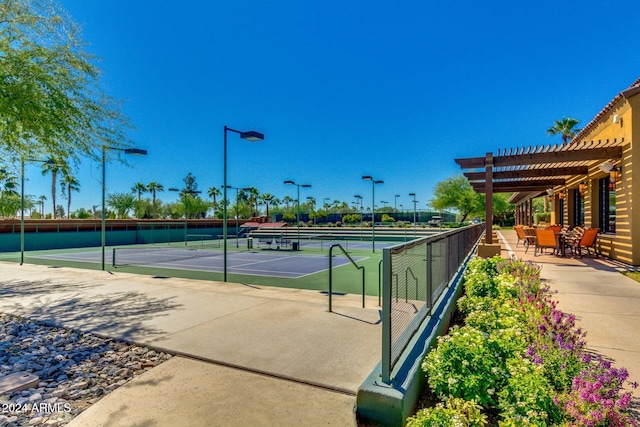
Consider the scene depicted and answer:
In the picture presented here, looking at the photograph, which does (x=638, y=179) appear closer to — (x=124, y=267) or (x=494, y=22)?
(x=494, y=22)

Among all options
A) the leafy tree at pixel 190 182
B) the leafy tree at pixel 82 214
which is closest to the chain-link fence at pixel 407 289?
the leafy tree at pixel 82 214

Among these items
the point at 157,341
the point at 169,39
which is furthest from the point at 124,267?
the point at 169,39

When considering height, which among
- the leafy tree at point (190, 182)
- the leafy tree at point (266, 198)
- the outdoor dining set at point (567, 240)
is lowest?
the outdoor dining set at point (567, 240)

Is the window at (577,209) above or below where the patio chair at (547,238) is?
above

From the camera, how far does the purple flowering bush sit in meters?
2.29

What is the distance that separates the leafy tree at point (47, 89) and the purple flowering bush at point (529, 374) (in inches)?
286

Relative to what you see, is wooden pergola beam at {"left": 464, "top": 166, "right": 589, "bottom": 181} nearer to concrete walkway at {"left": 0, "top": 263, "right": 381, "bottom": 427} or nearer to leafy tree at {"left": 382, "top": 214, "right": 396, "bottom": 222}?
concrete walkway at {"left": 0, "top": 263, "right": 381, "bottom": 427}

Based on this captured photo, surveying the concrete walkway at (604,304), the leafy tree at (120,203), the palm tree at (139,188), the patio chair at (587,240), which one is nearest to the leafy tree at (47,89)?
the concrete walkway at (604,304)

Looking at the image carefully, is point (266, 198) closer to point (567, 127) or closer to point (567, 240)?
point (567, 127)

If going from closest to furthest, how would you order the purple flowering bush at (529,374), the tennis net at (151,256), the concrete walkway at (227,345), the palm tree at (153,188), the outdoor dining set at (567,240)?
1. the purple flowering bush at (529,374)
2. the concrete walkway at (227,345)
3. the outdoor dining set at (567,240)
4. the tennis net at (151,256)
5. the palm tree at (153,188)

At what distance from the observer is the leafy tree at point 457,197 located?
51.0 meters

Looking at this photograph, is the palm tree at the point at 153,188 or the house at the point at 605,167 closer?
the house at the point at 605,167

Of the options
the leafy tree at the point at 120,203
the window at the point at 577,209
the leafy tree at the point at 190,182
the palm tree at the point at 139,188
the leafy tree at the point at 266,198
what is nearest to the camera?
the window at the point at 577,209

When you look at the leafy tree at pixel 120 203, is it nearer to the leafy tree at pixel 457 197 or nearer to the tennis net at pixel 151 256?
the tennis net at pixel 151 256
